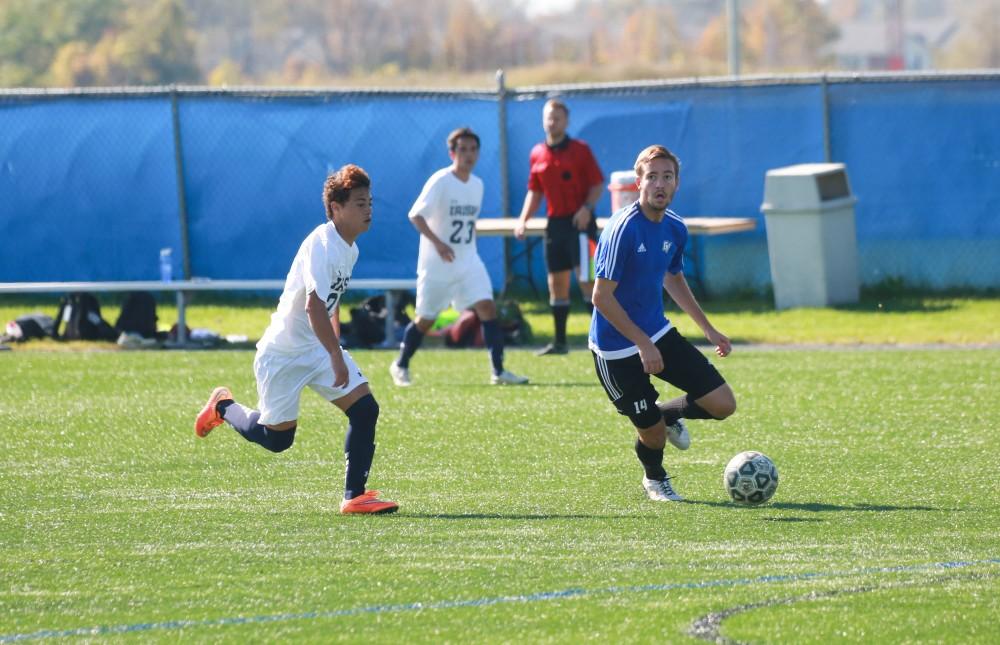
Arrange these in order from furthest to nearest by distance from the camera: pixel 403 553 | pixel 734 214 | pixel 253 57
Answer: pixel 253 57
pixel 734 214
pixel 403 553

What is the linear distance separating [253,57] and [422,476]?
119 meters

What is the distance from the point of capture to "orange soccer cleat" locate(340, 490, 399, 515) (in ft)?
25.0

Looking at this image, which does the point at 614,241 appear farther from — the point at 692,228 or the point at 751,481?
the point at 692,228

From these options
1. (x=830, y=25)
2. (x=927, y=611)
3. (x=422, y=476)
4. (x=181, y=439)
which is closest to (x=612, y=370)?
(x=422, y=476)

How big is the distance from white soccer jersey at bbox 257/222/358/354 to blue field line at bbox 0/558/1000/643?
6.57ft

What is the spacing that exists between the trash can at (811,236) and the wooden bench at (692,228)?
1.33ft

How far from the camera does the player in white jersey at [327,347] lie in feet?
24.5

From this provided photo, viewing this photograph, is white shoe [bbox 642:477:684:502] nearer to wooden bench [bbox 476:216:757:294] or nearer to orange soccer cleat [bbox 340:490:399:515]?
orange soccer cleat [bbox 340:490:399:515]

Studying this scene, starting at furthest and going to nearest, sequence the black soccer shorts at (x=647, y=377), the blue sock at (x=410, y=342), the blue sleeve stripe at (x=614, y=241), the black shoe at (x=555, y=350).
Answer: the black shoe at (x=555, y=350) < the blue sock at (x=410, y=342) < the black soccer shorts at (x=647, y=377) < the blue sleeve stripe at (x=614, y=241)

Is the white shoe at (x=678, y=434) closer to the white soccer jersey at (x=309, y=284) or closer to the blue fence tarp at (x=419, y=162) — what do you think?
the white soccer jersey at (x=309, y=284)

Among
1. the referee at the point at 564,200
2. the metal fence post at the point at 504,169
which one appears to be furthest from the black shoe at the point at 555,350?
the metal fence post at the point at 504,169

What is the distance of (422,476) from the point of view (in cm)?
871

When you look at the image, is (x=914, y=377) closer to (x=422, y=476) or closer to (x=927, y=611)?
(x=422, y=476)

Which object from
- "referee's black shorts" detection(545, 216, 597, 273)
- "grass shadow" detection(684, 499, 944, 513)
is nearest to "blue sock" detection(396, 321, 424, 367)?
"referee's black shorts" detection(545, 216, 597, 273)
